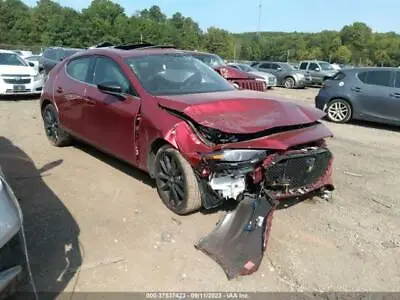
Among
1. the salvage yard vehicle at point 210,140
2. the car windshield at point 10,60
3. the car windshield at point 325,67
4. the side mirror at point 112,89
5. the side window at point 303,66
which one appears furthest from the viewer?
the side window at point 303,66

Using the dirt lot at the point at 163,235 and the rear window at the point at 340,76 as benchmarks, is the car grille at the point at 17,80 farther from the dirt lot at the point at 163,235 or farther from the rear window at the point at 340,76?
the rear window at the point at 340,76

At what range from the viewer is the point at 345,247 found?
12.7 feet

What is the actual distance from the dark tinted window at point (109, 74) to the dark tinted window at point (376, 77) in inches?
291

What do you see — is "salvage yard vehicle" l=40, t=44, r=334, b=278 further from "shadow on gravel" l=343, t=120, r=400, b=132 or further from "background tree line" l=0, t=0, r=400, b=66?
"background tree line" l=0, t=0, r=400, b=66

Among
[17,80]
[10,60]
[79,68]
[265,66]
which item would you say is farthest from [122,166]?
[265,66]

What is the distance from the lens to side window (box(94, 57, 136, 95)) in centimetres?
498

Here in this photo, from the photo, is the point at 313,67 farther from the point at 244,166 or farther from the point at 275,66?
the point at 244,166

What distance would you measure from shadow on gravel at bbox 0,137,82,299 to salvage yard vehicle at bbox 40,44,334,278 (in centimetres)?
98

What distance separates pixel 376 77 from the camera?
10.4 meters

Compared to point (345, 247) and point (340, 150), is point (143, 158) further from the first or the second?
point (340, 150)

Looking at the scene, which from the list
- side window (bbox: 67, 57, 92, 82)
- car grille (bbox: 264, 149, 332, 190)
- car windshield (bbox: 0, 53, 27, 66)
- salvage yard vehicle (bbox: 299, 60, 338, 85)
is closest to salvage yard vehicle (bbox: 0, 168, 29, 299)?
car grille (bbox: 264, 149, 332, 190)

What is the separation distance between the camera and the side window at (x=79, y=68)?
598 centimetres

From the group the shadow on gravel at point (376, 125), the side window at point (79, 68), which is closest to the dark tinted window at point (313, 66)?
the shadow on gravel at point (376, 125)

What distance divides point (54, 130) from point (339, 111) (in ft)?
24.1
